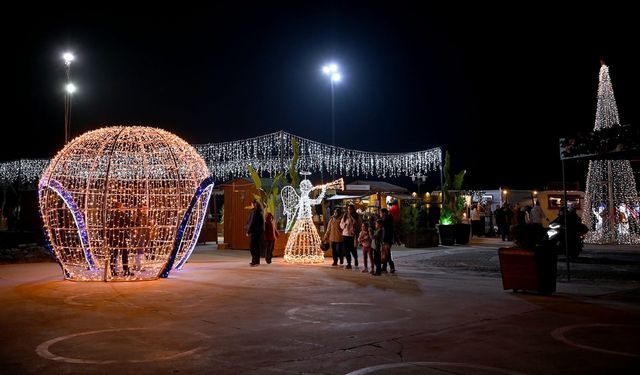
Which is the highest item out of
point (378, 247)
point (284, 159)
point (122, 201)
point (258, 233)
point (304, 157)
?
point (304, 157)

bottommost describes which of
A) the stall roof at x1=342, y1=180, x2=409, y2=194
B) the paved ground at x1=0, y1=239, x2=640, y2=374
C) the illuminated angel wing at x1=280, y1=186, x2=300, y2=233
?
the paved ground at x1=0, y1=239, x2=640, y2=374

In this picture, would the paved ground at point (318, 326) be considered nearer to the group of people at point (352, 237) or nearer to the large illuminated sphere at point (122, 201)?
the large illuminated sphere at point (122, 201)

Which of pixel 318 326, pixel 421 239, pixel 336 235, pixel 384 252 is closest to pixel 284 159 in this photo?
pixel 421 239

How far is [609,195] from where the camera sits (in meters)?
20.0

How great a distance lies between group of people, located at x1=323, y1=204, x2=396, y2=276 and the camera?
1240 centimetres

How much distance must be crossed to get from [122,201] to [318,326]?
680 centimetres

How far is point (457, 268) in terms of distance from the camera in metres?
13.8

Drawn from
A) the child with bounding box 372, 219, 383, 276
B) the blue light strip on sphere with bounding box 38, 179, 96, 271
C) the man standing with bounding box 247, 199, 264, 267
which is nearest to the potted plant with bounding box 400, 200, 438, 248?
the man standing with bounding box 247, 199, 264, 267

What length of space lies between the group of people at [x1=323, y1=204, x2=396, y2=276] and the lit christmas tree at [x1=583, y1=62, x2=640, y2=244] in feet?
34.9

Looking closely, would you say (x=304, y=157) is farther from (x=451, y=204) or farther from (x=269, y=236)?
(x=269, y=236)

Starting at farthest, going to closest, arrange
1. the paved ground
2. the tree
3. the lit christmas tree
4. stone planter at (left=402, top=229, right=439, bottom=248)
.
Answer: the tree, stone planter at (left=402, top=229, right=439, bottom=248), the lit christmas tree, the paved ground

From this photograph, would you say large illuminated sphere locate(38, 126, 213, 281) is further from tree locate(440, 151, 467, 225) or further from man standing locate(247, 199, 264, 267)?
tree locate(440, 151, 467, 225)

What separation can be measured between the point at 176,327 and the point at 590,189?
18.6m

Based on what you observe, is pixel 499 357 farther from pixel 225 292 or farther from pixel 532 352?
pixel 225 292
